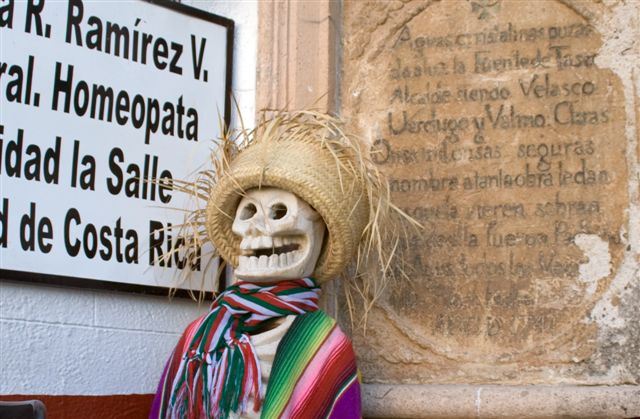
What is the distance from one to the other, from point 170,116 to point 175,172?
0.60 feet

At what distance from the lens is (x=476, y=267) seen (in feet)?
11.2

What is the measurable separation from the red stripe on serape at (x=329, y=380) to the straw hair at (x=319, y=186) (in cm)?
26

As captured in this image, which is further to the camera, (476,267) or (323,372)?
(476,267)

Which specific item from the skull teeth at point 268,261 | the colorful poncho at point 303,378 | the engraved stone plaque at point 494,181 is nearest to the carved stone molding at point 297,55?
the engraved stone plaque at point 494,181

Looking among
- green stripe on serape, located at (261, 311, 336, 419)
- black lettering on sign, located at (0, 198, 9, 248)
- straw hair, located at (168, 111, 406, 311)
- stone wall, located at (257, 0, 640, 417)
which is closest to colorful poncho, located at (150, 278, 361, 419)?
green stripe on serape, located at (261, 311, 336, 419)

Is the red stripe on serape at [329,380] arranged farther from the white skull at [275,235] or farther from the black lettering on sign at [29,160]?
the black lettering on sign at [29,160]

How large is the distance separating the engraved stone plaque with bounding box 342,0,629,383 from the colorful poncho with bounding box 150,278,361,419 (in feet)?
1.47

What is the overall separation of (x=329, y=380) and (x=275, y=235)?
16.8 inches

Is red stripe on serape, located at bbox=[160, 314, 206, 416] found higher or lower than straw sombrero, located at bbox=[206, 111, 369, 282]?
lower

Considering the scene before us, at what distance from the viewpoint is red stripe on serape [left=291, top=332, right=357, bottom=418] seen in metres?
2.90

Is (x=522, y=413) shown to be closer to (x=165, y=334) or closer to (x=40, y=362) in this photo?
(x=165, y=334)

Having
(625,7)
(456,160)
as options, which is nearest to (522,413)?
(456,160)

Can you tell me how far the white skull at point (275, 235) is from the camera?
9.96ft

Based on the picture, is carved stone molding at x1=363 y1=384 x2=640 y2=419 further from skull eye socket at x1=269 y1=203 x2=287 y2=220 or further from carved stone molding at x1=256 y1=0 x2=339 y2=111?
carved stone molding at x1=256 y1=0 x2=339 y2=111
